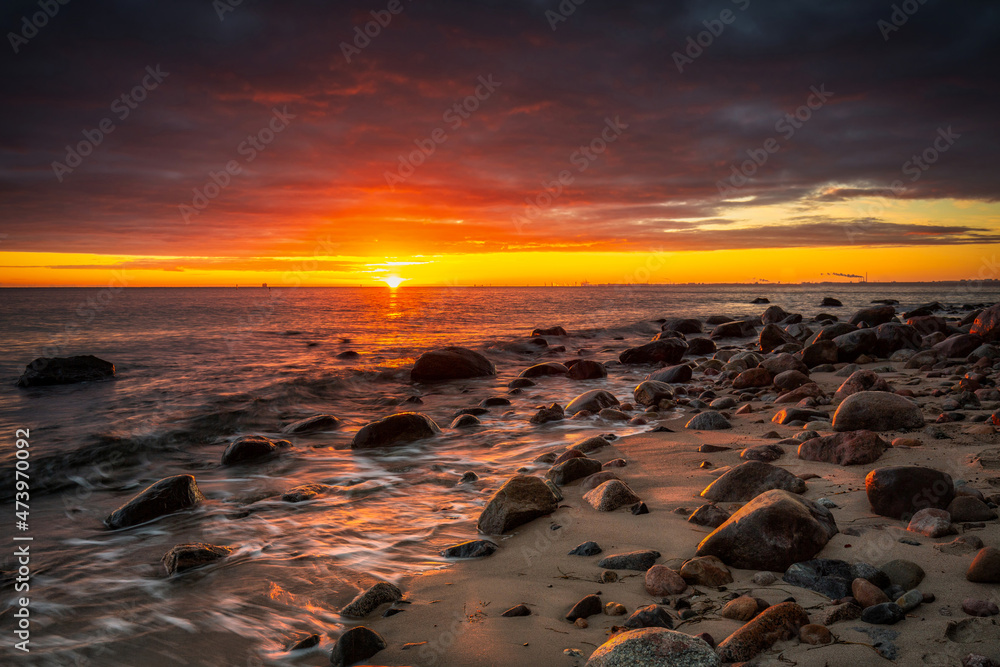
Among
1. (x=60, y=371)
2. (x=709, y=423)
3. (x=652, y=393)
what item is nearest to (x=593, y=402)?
(x=652, y=393)

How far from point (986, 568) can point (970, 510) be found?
87cm

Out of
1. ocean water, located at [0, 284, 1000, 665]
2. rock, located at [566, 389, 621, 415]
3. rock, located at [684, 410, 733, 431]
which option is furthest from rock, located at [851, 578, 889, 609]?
rock, located at [566, 389, 621, 415]

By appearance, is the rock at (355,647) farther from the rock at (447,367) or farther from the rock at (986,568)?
the rock at (447,367)

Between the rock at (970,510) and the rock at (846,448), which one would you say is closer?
the rock at (970,510)

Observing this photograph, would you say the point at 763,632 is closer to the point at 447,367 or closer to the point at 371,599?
the point at 371,599

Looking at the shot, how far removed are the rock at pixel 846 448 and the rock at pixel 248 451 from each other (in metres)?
6.82

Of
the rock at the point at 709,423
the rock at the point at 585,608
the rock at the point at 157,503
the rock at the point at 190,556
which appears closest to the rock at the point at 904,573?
the rock at the point at 585,608

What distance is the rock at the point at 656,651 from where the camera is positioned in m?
2.28

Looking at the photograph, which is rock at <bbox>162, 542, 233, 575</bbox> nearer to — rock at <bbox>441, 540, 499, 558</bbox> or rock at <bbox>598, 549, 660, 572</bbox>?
rock at <bbox>441, 540, 499, 558</bbox>

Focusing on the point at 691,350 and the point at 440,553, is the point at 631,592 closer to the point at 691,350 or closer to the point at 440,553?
the point at 440,553

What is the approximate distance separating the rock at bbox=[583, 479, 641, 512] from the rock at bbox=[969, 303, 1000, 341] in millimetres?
12123

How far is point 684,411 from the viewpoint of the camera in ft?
29.9

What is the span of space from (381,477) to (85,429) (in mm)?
6557

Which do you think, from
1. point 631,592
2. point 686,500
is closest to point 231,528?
point 631,592
